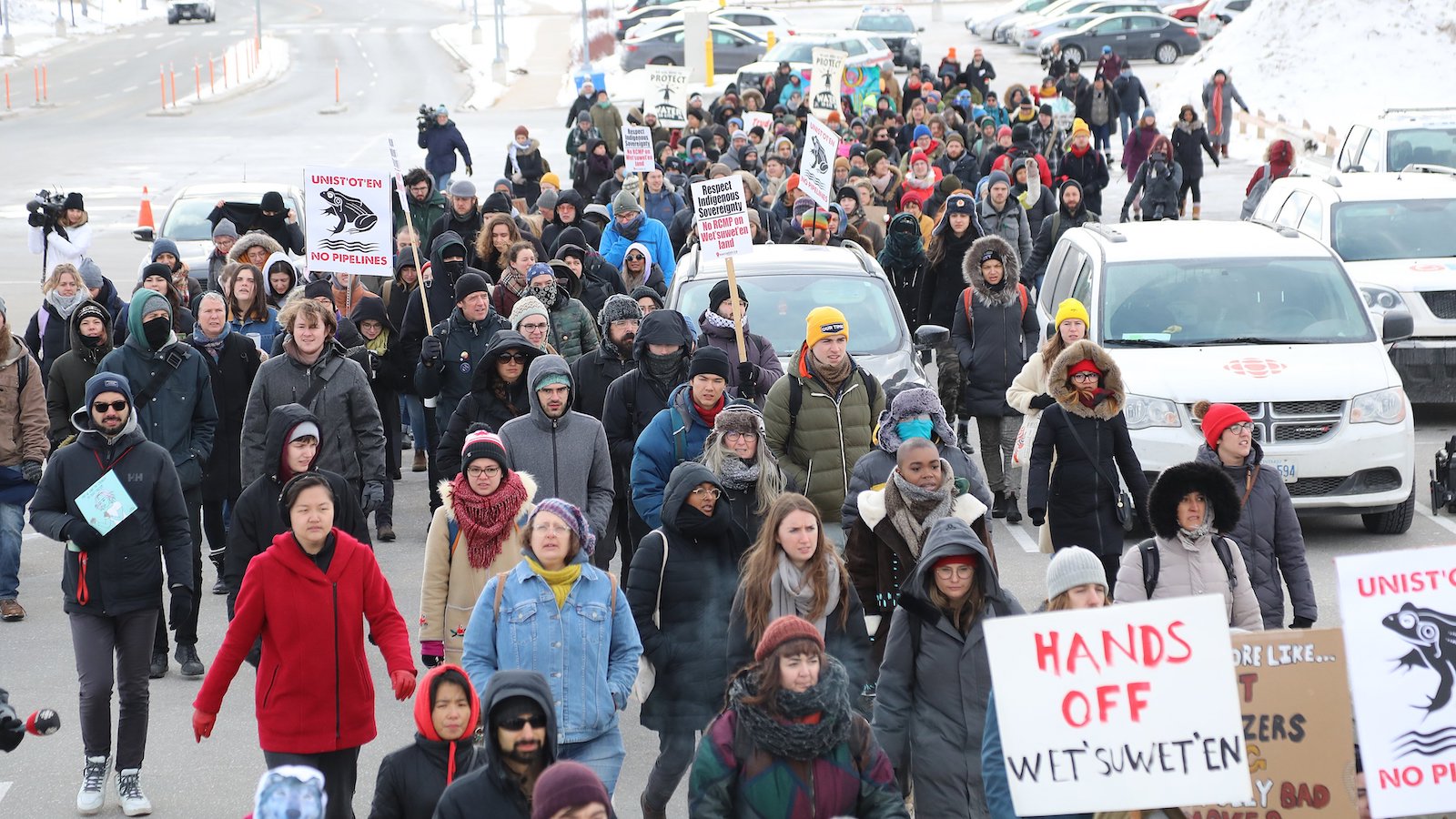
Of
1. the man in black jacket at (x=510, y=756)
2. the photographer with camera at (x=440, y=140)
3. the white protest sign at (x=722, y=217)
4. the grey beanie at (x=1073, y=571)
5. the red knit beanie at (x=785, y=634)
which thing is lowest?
the man in black jacket at (x=510, y=756)

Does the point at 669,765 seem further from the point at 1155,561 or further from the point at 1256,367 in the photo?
the point at 1256,367

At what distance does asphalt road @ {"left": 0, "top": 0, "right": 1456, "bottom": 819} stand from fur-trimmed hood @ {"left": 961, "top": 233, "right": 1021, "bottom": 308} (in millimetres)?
1518

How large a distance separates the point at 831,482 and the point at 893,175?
1262cm

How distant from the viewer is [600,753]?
657 centimetres

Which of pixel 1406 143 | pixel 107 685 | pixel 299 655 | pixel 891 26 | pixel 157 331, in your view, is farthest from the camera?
pixel 891 26

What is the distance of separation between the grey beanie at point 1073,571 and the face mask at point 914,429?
85.8 inches

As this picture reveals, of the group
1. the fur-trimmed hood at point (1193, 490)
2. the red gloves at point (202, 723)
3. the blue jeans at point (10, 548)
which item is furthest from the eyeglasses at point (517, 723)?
the blue jeans at point (10, 548)

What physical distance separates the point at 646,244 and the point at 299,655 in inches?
364

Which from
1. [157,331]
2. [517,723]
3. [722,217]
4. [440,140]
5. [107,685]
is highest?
[440,140]

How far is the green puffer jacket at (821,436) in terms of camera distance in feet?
29.8

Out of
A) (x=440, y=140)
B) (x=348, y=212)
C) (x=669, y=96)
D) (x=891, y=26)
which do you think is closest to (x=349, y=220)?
(x=348, y=212)

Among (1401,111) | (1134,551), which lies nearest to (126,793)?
(1134,551)

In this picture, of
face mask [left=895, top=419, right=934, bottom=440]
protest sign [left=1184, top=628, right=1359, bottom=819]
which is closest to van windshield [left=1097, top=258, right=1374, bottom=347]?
face mask [left=895, top=419, right=934, bottom=440]

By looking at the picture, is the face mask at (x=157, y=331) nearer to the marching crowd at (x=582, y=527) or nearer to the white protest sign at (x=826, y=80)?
the marching crowd at (x=582, y=527)
